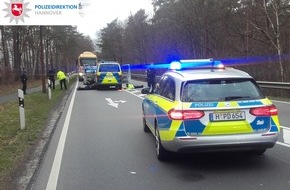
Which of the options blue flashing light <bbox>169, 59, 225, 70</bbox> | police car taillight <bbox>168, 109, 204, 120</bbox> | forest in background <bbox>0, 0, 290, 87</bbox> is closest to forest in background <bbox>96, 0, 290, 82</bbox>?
forest in background <bbox>0, 0, 290, 87</bbox>

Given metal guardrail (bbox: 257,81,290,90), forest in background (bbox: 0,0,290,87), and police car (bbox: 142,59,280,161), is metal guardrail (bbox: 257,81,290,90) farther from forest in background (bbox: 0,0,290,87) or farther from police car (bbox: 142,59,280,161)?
police car (bbox: 142,59,280,161)

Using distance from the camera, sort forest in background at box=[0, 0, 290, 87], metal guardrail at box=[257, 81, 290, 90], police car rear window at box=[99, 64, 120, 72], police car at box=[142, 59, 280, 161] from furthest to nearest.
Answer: police car rear window at box=[99, 64, 120, 72] → forest in background at box=[0, 0, 290, 87] → metal guardrail at box=[257, 81, 290, 90] → police car at box=[142, 59, 280, 161]

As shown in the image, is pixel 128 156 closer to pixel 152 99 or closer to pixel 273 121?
pixel 152 99

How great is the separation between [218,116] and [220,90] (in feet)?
1.61

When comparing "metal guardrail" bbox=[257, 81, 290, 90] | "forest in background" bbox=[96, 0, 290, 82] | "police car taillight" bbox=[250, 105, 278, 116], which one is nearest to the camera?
"police car taillight" bbox=[250, 105, 278, 116]

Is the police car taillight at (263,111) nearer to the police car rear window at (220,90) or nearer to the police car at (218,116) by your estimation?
the police car at (218,116)

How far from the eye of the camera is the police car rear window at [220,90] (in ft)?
20.6

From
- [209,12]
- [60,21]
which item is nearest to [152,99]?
[60,21]

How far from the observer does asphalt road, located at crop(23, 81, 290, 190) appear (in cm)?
567

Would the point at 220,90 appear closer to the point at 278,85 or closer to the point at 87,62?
the point at 278,85

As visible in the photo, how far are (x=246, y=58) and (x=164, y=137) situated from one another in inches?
1015

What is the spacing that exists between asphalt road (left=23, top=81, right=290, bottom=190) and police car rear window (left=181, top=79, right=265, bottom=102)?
1085 mm

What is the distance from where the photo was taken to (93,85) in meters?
31.7

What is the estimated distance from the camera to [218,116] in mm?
6066
